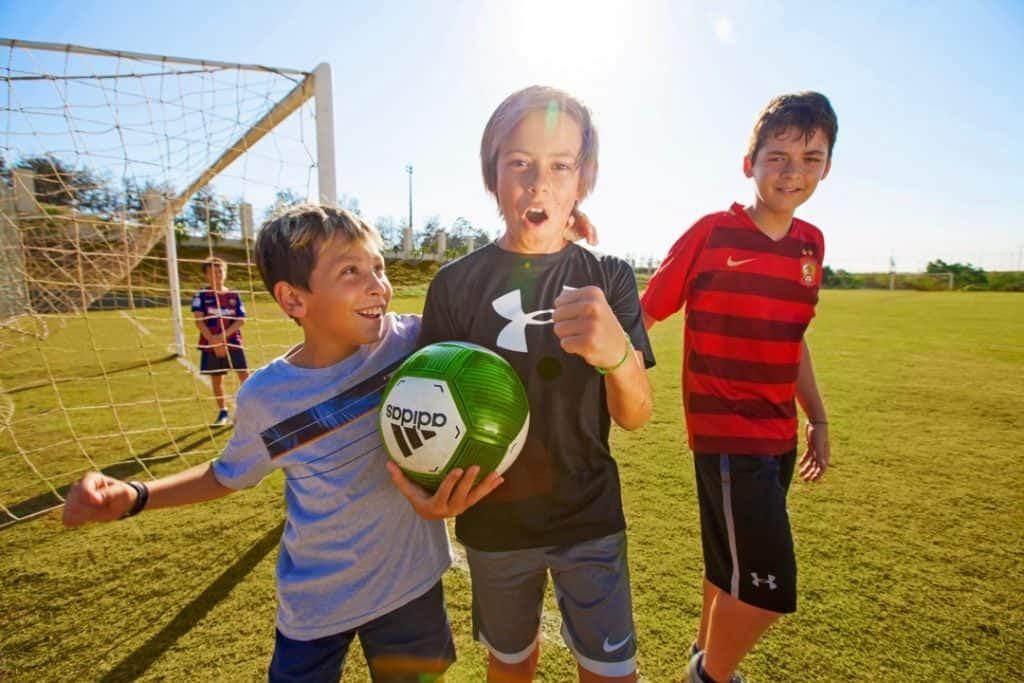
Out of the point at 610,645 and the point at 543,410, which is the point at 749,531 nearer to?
the point at 610,645

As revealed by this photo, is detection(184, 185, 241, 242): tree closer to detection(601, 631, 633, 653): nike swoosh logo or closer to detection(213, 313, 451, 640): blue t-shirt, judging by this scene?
detection(213, 313, 451, 640): blue t-shirt

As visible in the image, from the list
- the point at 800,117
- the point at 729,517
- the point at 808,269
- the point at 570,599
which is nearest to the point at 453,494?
the point at 570,599

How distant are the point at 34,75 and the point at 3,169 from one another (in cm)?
69

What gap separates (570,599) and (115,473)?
4382mm

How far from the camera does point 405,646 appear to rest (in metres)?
1.54

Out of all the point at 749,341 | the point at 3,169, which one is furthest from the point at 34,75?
the point at 749,341

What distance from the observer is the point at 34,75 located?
3475 mm

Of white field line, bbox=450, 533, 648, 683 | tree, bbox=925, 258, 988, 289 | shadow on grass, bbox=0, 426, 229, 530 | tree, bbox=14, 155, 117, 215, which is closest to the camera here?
white field line, bbox=450, 533, 648, 683

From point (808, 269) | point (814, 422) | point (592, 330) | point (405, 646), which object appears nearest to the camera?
point (592, 330)

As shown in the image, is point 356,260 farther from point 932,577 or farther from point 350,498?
point 932,577

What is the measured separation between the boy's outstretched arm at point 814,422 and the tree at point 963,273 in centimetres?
4966

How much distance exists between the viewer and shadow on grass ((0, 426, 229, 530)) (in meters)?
3.55

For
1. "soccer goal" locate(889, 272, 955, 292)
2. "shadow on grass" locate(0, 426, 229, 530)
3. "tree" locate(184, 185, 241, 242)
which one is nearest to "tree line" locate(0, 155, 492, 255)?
"tree" locate(184, 185, 241, 242)

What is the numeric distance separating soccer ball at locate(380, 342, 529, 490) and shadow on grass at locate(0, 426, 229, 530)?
9.71 feet
